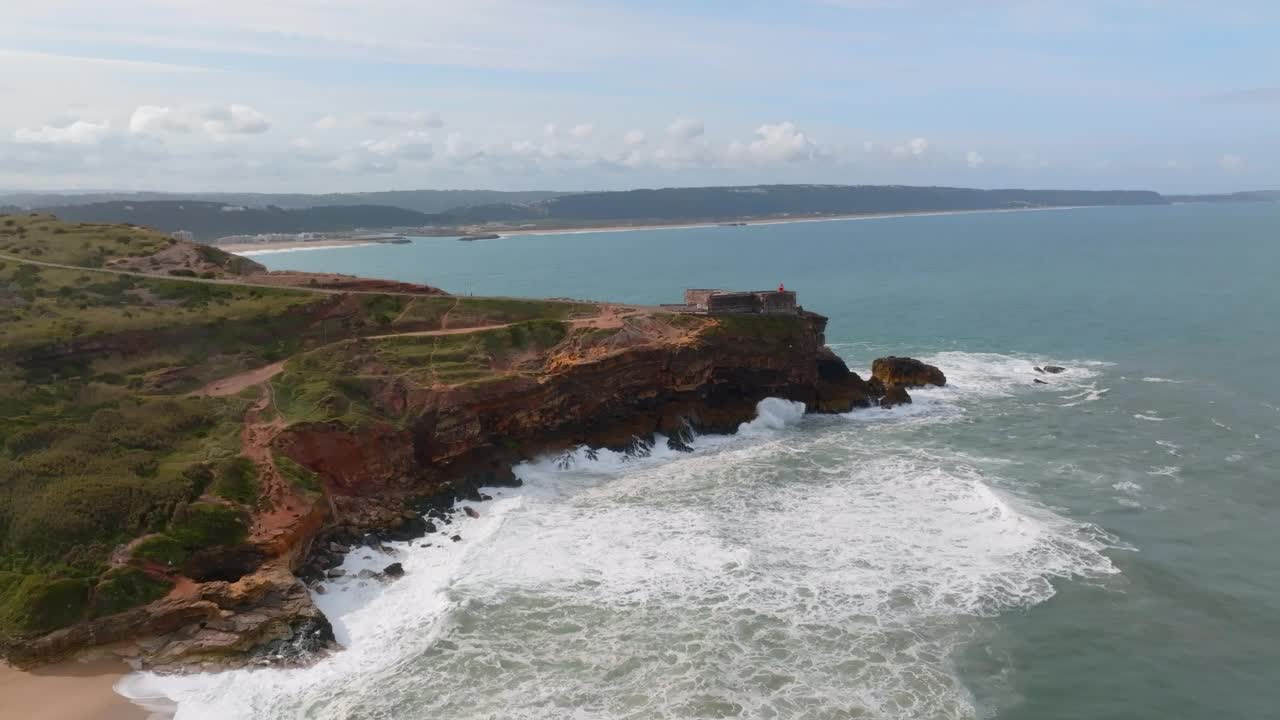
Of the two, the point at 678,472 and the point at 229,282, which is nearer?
the point at 678,472

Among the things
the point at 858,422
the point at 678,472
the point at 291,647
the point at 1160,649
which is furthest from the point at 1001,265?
the point at 291,647

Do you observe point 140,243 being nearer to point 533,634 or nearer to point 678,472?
point 678,472

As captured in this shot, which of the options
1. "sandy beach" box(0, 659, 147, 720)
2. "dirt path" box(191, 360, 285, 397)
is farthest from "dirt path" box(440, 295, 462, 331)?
"sandy beach" box(0, 659, 147, 720)

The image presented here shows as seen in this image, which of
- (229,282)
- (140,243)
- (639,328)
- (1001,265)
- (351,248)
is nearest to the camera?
(639,328)

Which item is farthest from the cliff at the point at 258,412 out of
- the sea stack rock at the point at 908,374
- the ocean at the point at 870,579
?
the sea stack rock at the point at 908,374

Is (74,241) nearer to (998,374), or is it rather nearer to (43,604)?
(43,604)

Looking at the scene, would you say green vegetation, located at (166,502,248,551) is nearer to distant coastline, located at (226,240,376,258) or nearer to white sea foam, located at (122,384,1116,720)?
white sea foam, located at (122,384,1116,720)

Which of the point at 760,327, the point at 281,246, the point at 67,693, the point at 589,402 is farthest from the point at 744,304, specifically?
the point at 281,246

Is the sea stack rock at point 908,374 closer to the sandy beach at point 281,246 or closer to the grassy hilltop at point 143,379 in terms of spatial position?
the grassy hilltop at point 143,379
